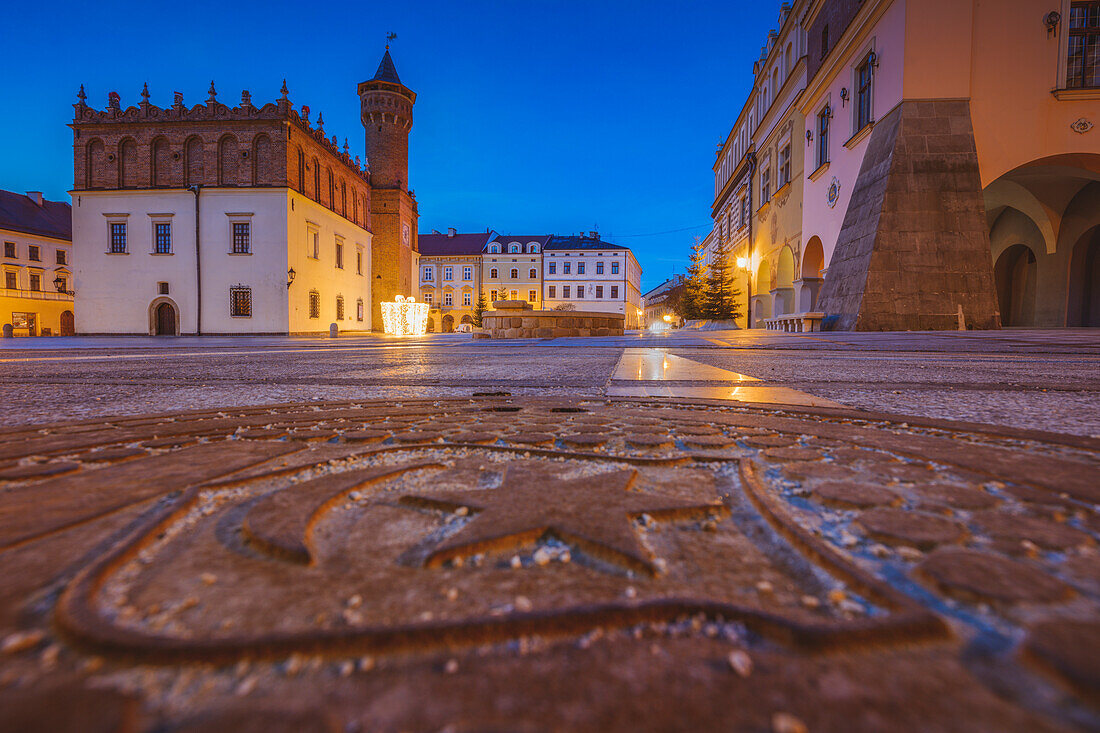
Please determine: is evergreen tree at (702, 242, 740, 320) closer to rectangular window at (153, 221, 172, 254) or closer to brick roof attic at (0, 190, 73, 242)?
rectangular window at (153, 221, 172, 254)

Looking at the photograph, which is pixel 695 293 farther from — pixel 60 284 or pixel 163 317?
pixel 60 284

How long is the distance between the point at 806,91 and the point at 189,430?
20.2 metres

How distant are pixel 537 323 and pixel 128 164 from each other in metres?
23.8

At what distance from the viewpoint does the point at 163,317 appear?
23891 mm

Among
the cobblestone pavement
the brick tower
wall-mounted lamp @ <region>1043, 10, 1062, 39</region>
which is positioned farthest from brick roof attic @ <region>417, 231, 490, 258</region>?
the cobblestone pavement

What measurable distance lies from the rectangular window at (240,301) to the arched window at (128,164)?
6.85 m

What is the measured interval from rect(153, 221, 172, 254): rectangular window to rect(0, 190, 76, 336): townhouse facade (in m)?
14.3

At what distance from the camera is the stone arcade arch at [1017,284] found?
54.2ft

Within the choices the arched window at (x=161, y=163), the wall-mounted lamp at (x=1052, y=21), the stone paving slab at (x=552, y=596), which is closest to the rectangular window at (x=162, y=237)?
the arched window at (x=161, y=163)

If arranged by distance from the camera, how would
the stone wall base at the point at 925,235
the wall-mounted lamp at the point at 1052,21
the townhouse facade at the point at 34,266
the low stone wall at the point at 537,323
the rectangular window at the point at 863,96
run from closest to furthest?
the stone wall base at the point at 925,235 < the wall-mounted lamp at the point at 1052,21 < the low stone wall at the point at 537,323 < the rectangular window at the point at 863,96 < the townhouse facade at the point at 34,266

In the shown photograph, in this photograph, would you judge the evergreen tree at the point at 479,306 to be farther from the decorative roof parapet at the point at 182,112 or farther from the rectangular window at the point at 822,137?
the rectangular window at the point at 822,137

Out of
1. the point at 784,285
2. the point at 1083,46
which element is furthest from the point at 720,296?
the point at 1083,46

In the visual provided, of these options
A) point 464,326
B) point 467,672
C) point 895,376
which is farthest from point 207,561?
point 464,326

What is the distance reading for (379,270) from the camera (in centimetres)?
3328
